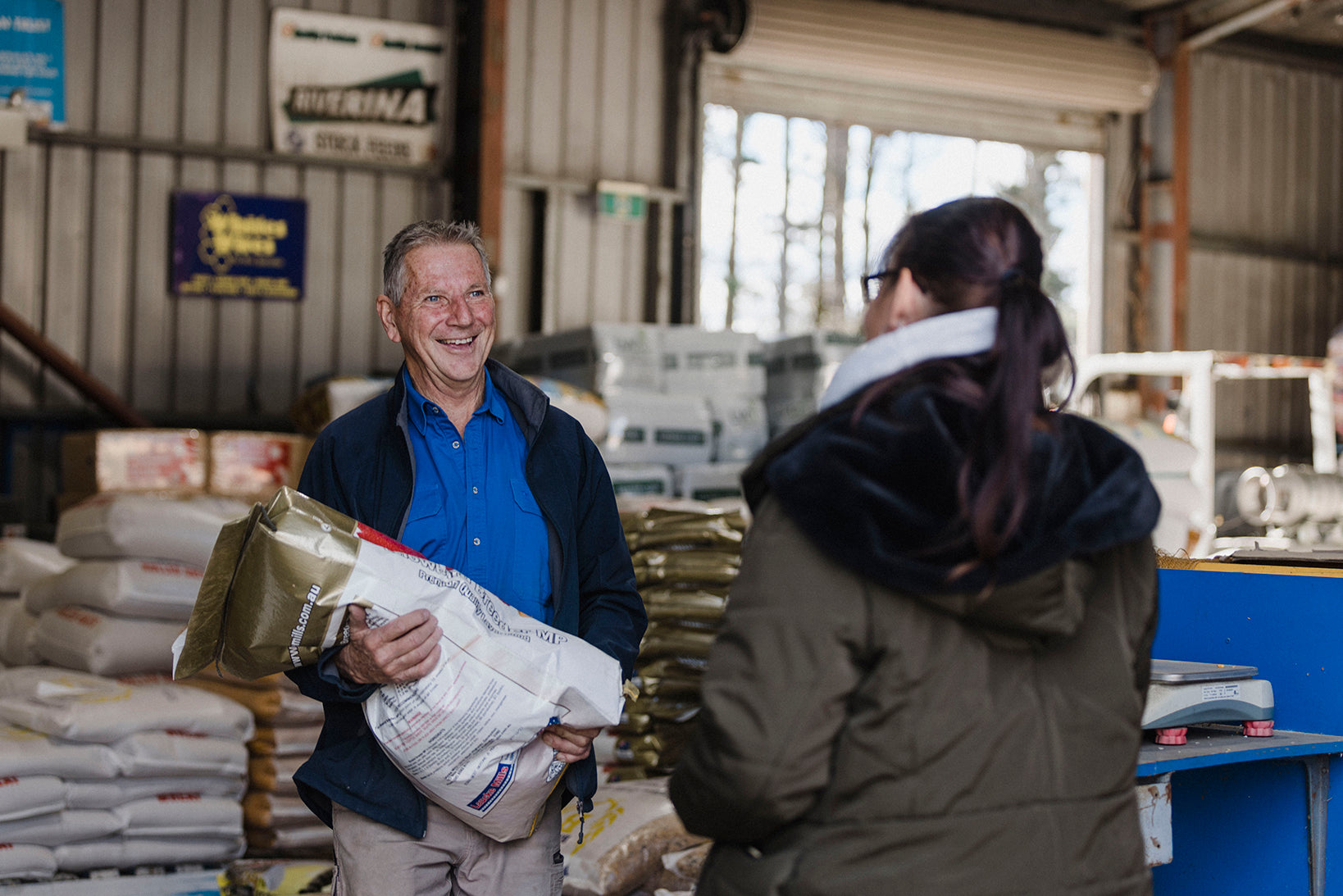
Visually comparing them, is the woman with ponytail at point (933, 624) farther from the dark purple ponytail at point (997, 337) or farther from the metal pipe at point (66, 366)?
the metal pipe at point (66, 366)

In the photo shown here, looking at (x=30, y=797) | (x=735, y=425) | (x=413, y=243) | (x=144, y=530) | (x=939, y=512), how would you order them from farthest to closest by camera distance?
1. (x=735, y=425)
2. (x=144, y=530)
3. (x=30, y=797)
4. (x=413, y=243)
5. (x=939, y=512)

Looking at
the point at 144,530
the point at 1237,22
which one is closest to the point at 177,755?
the point at 144,530

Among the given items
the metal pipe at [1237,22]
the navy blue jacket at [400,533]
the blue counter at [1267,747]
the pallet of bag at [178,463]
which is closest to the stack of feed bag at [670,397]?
the pallet of bag at [178,463]

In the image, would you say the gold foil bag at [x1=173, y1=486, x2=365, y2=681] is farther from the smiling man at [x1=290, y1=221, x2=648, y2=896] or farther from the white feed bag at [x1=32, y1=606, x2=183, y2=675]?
the white feed bag at [x1=32, y1=606, x2=183, y2=675]

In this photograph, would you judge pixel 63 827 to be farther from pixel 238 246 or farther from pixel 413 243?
pixel 238 246

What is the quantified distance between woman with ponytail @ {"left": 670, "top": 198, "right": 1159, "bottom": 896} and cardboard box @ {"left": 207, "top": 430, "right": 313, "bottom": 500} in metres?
4.16

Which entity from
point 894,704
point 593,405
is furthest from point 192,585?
point 894,704

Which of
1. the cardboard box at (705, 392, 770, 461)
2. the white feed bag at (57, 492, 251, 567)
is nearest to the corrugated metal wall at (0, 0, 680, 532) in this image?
the cardboard box at (705, 392, 770, 461)

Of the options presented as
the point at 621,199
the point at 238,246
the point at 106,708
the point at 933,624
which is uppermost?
the point at 621,199

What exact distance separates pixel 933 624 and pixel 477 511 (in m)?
0.92

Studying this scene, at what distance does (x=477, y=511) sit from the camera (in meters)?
2.04

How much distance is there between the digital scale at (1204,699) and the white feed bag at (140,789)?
8.76ft

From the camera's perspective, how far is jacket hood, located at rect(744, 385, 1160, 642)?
1.29 meters

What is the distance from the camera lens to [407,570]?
1.87m
